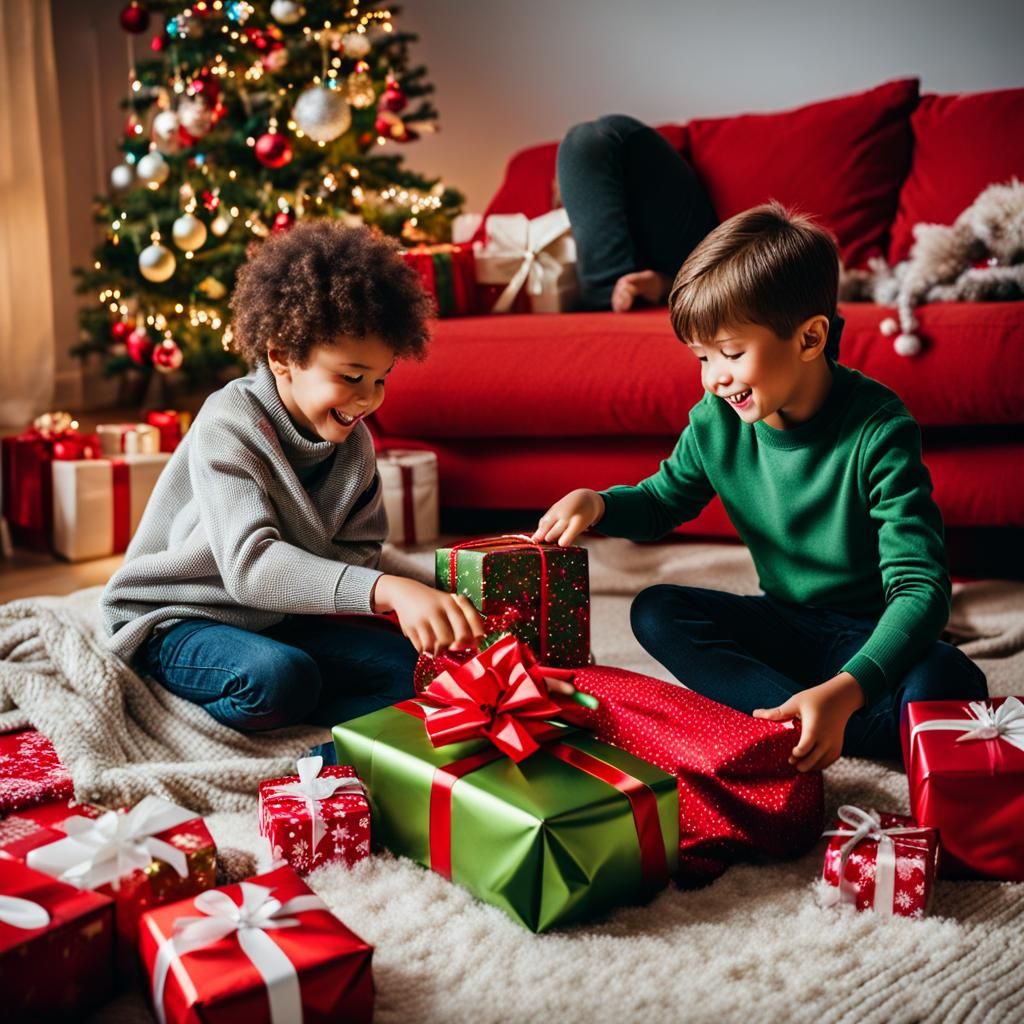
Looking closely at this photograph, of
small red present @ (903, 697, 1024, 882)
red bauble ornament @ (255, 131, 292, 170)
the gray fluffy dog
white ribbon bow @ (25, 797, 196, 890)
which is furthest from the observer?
red bauble ornament @ (255, 131, 292, 170)

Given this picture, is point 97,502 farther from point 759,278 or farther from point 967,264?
point 967,264

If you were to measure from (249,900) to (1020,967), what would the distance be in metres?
0.61

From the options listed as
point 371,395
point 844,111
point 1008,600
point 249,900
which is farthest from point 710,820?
point 844,111

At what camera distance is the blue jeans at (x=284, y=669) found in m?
1.32

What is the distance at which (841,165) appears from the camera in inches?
105

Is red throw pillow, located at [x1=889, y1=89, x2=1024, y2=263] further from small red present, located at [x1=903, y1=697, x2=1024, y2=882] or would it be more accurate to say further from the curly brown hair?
small red present, located at [x1=903, y1=697, x2=1024, y2=882]

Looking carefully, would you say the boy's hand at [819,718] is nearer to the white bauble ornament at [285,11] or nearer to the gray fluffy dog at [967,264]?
the gray fluffy dog at [967,264]

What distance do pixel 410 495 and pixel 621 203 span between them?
30.9 inches

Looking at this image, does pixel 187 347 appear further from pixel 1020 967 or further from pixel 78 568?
pixel 1020 967

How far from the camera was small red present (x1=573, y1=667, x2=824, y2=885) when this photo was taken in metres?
1.07

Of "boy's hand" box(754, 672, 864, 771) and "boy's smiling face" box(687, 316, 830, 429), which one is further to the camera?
"boy's smiling face" box(687, 316, 830, 429)

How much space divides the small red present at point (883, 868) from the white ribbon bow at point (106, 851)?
1.82ft

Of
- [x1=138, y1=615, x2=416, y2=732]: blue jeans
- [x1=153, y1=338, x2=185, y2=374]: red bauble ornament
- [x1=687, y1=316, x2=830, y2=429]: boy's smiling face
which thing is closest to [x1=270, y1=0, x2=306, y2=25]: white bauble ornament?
[x1=153, y1=338, x2=185, y2=374]: red bauble ornament

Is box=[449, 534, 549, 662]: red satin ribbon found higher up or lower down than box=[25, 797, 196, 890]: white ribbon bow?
higher up
